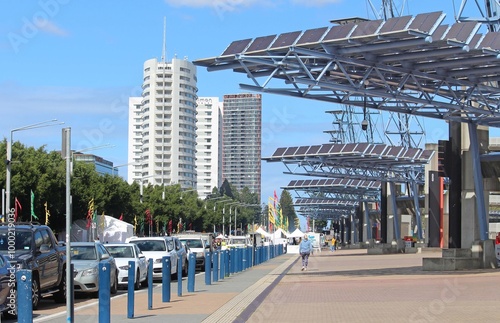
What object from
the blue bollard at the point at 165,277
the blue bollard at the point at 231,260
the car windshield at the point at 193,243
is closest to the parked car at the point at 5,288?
the blue bollard at the point at 165,277

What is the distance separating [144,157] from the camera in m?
170

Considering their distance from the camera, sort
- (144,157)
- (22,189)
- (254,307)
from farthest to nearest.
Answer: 1. (144,157)
2. (22,189)
3. (254,307)

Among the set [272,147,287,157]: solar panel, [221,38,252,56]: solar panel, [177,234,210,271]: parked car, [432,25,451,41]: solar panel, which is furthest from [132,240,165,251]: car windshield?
[272,147,287,157]: solar panel

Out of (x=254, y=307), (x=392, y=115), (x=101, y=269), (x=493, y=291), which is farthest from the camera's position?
(x=392, y=115)

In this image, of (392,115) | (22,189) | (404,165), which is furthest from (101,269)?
(392,115)

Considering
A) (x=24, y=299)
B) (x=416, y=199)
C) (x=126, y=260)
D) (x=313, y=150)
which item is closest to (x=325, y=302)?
(x=126, y=260)

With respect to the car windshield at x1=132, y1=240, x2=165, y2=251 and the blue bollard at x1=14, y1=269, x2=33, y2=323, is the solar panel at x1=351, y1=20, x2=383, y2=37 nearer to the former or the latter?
the car windshield at x1=132, y1=240, x2=165, y2=251

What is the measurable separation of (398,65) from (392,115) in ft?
126

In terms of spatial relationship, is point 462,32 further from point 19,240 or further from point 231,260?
point 19,240

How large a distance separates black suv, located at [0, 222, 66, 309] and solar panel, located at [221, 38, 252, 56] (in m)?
11.6

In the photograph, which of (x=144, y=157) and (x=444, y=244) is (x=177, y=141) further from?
(x=444, y=244)

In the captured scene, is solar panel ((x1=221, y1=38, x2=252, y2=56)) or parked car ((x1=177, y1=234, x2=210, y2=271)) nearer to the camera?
solar panel ((x1=221, y1=38, x2=252, y2=56))

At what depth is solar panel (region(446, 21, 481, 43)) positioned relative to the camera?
26.8m

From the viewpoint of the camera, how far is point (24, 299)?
38.1 ft
